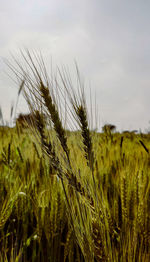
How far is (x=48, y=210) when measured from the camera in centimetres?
58

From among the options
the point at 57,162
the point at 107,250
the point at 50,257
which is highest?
the point at 57,162

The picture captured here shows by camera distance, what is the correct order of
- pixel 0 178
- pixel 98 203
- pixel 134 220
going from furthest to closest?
pixel 0 178, pixel 134 220, pixel 98 203

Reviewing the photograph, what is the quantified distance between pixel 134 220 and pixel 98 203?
0.71ft

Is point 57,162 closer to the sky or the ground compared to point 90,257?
closer to the sky

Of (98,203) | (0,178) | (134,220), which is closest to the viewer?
(98,203)

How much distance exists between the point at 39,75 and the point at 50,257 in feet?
1.39

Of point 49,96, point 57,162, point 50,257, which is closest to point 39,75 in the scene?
point 49,96

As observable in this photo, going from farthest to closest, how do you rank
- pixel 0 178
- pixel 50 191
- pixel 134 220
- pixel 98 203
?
pixel 0 178, pixel 50 191, pixel 134 220, pixel 98 203

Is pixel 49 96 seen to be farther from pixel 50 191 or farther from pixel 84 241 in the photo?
pixel 50 191

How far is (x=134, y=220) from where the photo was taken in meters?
0.49

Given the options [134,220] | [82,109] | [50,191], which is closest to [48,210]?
[50,191]

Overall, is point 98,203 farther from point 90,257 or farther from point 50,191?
point 50,191

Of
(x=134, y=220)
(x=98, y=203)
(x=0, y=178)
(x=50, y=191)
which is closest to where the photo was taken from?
(x=98, y=203)

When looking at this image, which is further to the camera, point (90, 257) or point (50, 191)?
point (50, 191)
